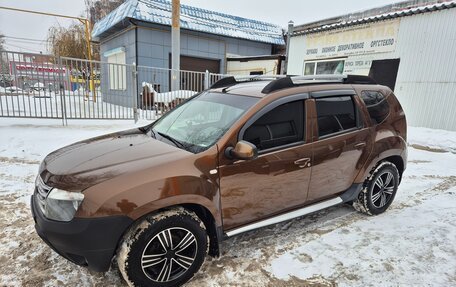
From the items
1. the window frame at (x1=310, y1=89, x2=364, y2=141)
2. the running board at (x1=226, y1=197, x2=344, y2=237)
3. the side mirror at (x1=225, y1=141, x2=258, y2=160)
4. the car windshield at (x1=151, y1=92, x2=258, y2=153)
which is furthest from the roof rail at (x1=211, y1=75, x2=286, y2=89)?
the running board at (x1=226, y1=197, x2=344, y2=237)

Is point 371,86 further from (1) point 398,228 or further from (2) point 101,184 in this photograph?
(2) point 101,184

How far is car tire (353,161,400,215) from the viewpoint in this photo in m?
3.82

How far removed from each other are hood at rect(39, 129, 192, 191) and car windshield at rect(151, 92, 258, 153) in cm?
20

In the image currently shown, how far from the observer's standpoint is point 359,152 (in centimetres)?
356

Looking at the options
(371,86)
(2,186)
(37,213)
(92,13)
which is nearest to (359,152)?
(371,86)

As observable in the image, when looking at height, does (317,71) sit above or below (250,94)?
above

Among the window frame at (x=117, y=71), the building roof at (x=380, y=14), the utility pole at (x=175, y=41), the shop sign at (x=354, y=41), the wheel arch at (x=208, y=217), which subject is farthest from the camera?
the shop sign at (x=354, y=41)

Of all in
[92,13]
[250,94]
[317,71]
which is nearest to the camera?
[250,94]

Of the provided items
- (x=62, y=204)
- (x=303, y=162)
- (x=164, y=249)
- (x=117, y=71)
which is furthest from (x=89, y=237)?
(x=117, y=71)

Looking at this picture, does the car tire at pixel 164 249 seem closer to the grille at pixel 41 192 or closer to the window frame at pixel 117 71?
the grille at pixel 41 192

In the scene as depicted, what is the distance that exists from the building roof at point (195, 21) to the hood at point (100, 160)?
10735mm

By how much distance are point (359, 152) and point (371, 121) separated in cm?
46

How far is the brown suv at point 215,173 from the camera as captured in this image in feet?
7.33

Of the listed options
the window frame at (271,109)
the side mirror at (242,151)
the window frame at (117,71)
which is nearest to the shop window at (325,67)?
the window frame at (117,71)
